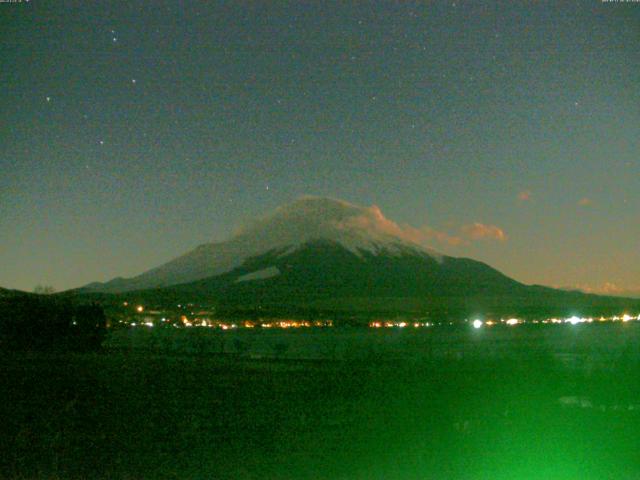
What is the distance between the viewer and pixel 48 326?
50.1 m

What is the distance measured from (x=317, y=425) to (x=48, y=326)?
36.5 meters

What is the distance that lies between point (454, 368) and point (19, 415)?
62.1 ft

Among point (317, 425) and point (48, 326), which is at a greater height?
point (48, 326)

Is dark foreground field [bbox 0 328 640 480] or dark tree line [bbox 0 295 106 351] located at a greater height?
dark tree line [bbox 0 295 106 351]

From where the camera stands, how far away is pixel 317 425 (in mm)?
16828

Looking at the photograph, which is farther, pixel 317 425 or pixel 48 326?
pixel 48 326

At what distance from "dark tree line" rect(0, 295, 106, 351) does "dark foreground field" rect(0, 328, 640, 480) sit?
20.8 meters

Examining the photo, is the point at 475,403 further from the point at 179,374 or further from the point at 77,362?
the point at 77,362

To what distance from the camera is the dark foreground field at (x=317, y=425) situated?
40.9 feet

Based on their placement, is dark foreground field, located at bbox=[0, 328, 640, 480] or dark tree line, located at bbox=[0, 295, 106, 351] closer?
dark foreground field, located at bbox=[0, 328, 640, 480]

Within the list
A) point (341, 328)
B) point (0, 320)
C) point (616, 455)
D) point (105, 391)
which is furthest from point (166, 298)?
point (616, 455)

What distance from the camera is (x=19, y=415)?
56.8ft

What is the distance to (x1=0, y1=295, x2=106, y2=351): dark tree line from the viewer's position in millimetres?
48969

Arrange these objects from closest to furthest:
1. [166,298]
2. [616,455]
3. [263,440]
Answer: [616,455] < [263,440] < [166,298]
